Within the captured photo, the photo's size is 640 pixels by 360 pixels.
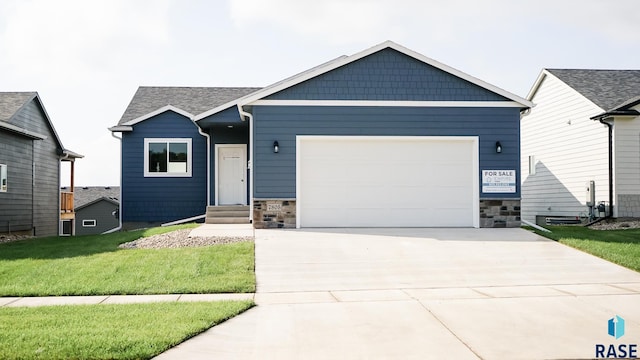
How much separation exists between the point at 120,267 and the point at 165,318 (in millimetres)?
3583

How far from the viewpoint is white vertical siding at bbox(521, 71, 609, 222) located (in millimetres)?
18234

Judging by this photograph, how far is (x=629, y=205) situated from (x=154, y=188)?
1476cm

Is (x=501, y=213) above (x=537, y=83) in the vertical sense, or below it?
below

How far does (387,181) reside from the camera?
14.6 meters

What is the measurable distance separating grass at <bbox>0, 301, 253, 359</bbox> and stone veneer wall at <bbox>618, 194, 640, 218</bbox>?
544 inches

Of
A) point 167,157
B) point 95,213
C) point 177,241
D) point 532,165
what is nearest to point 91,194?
point 95,213

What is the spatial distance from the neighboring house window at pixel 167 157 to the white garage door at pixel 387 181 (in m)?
6.12

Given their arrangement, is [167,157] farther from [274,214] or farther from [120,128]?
[274,214]

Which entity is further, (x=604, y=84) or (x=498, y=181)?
(x=604, y=84)

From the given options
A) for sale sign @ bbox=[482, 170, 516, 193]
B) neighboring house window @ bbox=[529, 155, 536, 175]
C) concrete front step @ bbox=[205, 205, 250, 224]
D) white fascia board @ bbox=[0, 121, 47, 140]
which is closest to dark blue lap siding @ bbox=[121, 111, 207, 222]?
concrete front step @ bbox=[205, 205, 250, 224]

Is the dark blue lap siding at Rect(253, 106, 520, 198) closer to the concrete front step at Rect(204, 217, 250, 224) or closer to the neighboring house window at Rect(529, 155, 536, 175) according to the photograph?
the concrete front step at Rect(204, 217, 250, 224)

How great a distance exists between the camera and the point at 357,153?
14609 mm

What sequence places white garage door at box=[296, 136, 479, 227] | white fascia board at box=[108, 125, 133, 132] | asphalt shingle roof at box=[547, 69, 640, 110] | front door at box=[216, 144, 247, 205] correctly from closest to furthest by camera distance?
white garage door at box=[296, 136, 479, 227] → asphalt shingle roof at box=[547, 69, 640, 110] → front door at box=[216, 144, 247, 205] → white fascia board at box=[108, 125, 133, 132]

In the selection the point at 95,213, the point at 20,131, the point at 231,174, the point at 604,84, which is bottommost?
the point at 95,213
